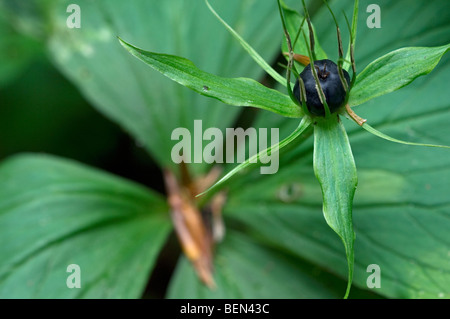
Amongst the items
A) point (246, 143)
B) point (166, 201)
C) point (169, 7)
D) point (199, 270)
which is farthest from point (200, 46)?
point (199, 270)

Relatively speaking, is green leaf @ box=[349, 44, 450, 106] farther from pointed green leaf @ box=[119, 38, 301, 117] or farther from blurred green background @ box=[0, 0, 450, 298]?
blurred green background @ box=[0, 0, 450, 298]

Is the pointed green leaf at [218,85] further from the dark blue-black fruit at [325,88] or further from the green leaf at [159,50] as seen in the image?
the green leaf at [159,50]

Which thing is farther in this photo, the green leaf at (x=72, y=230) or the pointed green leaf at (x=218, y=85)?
the green leaf at (x=72, y=230)

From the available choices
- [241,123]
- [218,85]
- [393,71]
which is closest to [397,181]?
[393,71]

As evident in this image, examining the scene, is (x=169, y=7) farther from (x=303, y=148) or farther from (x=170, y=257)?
(x=170, y=257)

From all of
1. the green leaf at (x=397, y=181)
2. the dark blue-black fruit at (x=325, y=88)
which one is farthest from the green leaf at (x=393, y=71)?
the green leaf at (x=397, y=181)

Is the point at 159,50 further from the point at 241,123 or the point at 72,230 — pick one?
the point at 72,230
